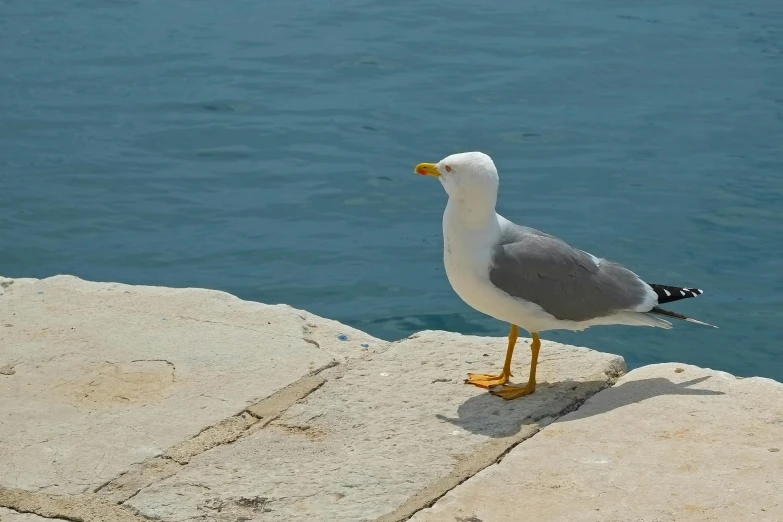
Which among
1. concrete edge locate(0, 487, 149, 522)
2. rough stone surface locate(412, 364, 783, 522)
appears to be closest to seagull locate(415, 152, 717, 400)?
rough stone surface locate(412, 364, 783, 522)

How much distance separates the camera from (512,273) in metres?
3.43

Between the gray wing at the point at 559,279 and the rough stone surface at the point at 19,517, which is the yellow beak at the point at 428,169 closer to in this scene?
the gray wing at the point at 559,279

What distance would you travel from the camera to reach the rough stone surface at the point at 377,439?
107 inches

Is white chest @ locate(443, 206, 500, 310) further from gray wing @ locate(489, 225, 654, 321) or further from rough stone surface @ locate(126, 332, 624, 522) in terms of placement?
rough stone surface @ locate(126, 332, 624, 522)

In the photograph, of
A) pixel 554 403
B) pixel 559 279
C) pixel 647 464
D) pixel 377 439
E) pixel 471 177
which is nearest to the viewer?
pixel 647 464

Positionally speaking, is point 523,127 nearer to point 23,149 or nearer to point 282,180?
point 282,180

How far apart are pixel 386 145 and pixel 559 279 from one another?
14.8 ft

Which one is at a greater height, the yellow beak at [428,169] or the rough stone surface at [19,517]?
the yellow beak at [428,169]

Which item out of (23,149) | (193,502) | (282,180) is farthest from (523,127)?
(193,502)

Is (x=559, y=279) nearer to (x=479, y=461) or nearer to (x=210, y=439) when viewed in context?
(x=479, y=461)

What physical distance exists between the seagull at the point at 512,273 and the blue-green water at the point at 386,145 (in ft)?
7.12

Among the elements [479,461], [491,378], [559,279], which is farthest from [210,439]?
[559,279]

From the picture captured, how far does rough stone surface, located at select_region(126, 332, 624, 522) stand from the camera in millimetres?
2719

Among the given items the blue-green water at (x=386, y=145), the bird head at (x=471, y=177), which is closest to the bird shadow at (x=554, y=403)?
the bird head at (x=471, y=177)
